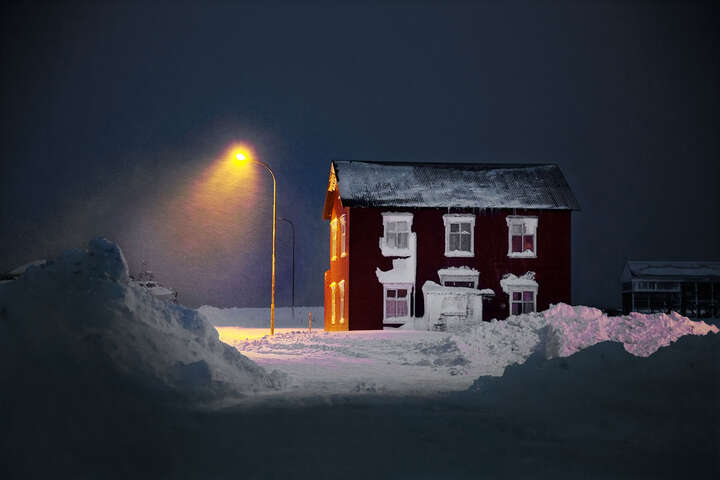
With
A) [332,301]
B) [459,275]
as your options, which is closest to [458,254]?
[459,275]

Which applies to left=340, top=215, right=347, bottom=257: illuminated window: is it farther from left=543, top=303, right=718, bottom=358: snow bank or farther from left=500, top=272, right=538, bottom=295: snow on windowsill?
Answer: left=543, top=303, right=718, bottom=358: snow bank

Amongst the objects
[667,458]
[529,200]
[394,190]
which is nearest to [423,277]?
[394,190]

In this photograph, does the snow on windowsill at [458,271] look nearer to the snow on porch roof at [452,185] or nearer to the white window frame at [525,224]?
the white window frame at [525,224]

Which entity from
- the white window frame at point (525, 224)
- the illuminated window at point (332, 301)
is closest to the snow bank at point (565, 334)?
the white window frame at point (525, 224)

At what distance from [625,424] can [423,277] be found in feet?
84.8

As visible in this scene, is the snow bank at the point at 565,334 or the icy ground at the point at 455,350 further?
the snow bank at the point at 565,334

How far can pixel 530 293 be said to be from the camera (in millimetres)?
35125

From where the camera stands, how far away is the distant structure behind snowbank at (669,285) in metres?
57.4

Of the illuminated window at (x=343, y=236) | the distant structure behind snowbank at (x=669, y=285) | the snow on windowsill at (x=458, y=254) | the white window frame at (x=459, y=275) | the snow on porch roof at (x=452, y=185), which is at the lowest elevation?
the distant structure behind snowbank at (x=669, y=285)

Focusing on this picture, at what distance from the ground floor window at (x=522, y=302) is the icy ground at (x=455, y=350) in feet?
37.8

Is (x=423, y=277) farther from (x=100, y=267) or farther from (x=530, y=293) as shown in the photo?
(x=100, y=267)

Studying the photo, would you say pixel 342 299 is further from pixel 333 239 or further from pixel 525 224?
pixel 525 224

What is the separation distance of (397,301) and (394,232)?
352cm

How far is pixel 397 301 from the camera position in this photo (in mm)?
34031
